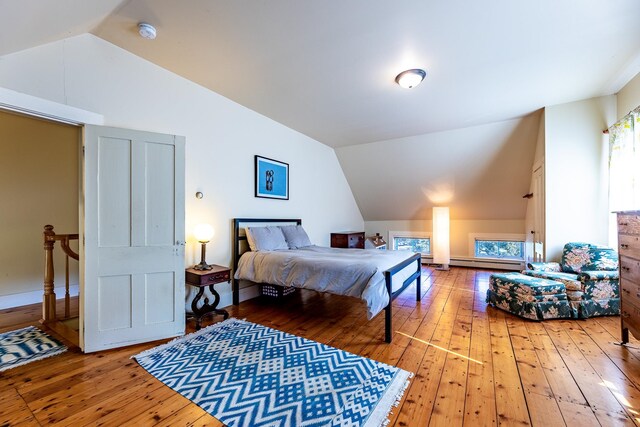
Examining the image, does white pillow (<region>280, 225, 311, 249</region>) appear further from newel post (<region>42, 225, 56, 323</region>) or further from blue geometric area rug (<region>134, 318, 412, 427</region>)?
newel post (<region>42, 225, 56, 323</region>)

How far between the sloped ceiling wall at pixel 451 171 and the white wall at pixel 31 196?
186 inches

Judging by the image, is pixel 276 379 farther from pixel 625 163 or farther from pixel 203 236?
pixel 625 163

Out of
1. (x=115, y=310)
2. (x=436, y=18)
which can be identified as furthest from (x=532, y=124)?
(x=115, y=310)

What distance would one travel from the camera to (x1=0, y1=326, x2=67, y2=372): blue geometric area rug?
83.8 inches

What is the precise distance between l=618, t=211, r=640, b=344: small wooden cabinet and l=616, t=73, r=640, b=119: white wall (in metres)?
1.67

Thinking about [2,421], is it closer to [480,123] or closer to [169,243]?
[169,243]

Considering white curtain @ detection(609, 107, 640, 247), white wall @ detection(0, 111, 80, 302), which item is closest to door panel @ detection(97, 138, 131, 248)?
white wall @ detection(0, 111, 80, 302)

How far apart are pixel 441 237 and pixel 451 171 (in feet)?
4.79

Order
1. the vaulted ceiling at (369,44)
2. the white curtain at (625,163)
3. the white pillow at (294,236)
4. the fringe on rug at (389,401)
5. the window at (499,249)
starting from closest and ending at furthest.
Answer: the fringe on rug at (389,401), the vaulted ceiling at (369,44), the white curtain at (625,163), the white pillow at (294,236), the window at (499,249)

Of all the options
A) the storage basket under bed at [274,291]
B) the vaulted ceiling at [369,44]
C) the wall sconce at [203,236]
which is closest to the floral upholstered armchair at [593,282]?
the vaulted ceiling at [369,44]

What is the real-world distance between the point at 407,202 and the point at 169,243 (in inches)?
200

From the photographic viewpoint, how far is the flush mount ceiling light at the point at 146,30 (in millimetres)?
→ 2180

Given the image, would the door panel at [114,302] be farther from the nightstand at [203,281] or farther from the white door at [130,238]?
the nightstand at [203,281]

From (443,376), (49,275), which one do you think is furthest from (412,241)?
(49,275)
